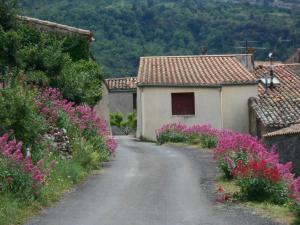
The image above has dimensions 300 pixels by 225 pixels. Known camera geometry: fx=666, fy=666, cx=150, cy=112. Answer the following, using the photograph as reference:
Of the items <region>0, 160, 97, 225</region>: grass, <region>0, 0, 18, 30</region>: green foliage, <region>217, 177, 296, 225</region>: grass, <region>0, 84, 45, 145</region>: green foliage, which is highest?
<region>0, 0, 18, 30</region>: green foliage

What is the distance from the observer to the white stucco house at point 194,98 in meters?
35.1

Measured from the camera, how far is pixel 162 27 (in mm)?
67500

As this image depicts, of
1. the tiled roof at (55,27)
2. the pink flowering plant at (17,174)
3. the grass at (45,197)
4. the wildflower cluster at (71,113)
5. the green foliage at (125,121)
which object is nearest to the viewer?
the grass at (45,197)

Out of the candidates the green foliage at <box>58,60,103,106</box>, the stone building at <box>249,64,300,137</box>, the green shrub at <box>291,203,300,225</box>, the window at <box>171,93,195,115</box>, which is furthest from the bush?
the window at <box>171,93,195,115</box>

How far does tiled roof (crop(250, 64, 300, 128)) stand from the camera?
107 feet

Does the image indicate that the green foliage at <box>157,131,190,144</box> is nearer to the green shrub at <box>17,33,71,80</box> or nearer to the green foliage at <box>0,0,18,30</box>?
the green shrub at <box>17,33,71,80</box>

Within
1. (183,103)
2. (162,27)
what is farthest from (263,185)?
(162,27)

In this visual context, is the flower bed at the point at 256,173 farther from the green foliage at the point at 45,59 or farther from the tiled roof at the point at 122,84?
the tiled roof at the point at 122,84

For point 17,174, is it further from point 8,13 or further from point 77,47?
point 77,47

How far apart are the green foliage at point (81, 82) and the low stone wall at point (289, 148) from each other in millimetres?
7792

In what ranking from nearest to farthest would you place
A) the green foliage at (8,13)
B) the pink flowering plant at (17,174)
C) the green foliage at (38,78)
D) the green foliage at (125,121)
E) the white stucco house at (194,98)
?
1. the pink flowering plant at (17,174)
2. the green foliage at (8,13)
3. the green foliage at (38,78)
4. the white stucco house at (194,98)
5. the green foliage at (125,121)

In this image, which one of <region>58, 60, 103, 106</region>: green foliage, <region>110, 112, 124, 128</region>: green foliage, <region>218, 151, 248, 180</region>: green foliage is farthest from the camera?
<region>110, 112, 124, 128</region>: green foliage

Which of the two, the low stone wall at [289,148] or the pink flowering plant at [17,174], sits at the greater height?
the pink flowering plant at [17,174]

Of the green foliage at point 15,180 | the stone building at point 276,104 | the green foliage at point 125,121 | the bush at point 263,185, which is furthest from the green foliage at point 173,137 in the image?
the green foliage at point 15,180
